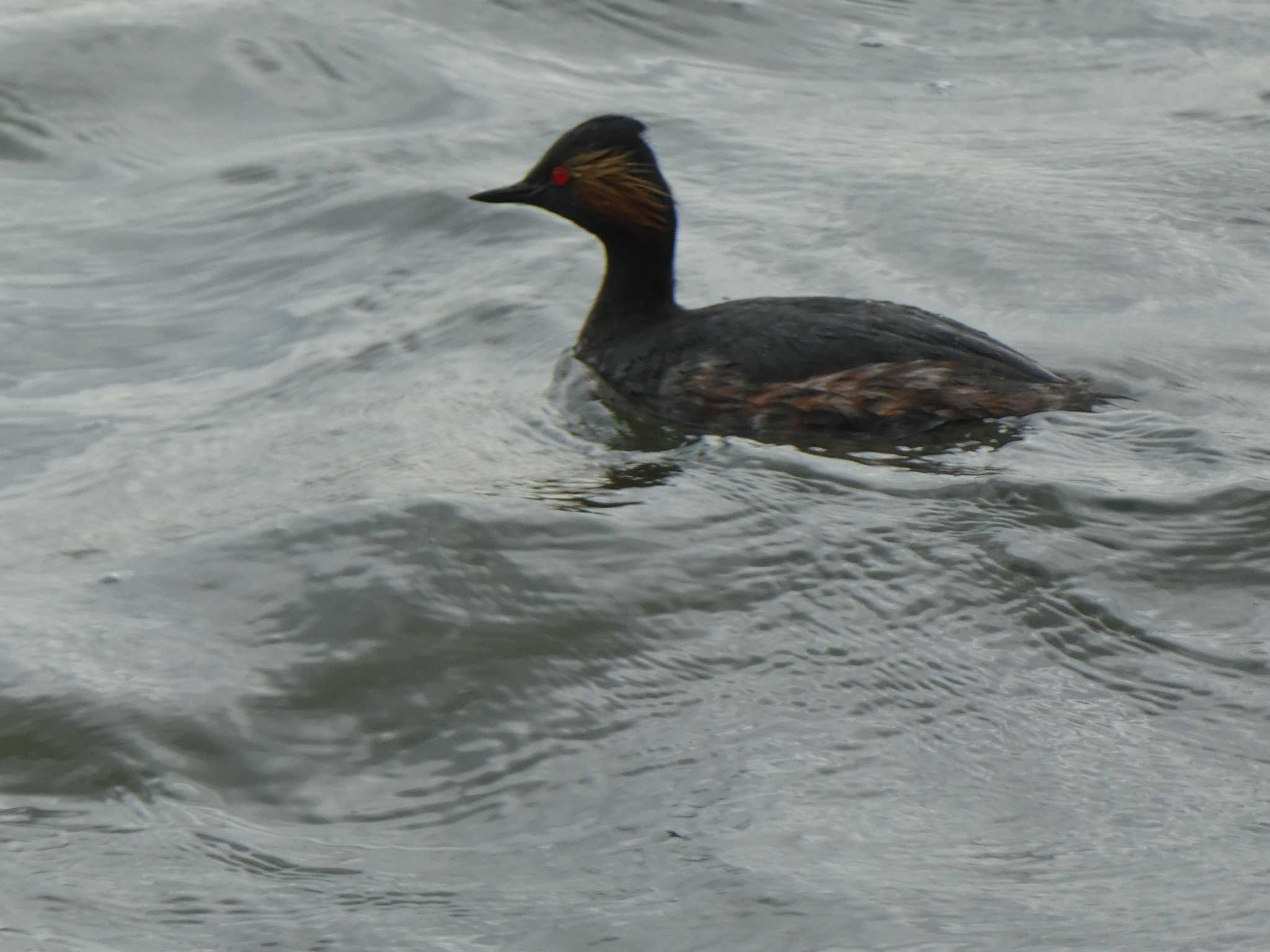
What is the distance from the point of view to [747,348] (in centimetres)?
664

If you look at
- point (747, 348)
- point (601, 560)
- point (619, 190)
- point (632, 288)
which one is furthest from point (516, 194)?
point (601, 560)

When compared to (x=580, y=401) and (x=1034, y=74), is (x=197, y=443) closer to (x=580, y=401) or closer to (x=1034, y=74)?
(x=580, y=401)

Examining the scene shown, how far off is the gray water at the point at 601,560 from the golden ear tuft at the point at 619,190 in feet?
2.15

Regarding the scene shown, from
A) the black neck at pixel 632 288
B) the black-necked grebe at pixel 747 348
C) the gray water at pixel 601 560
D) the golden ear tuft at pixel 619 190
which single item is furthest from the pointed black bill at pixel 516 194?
the gray water at pixel 601 560

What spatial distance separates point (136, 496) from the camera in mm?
6250

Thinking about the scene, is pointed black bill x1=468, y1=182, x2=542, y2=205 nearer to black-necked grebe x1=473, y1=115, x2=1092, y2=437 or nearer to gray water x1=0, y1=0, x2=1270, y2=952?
black-necked grebe x1=473, y1=115, x2=1092, y2=437

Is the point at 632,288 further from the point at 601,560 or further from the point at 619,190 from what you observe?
the point at 601,560

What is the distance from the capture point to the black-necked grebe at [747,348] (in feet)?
21.1

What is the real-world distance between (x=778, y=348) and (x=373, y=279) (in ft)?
8.45

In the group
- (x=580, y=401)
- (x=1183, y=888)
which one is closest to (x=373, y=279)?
(x=580, y=401)

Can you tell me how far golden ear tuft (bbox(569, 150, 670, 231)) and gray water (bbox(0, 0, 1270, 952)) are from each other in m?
0.65

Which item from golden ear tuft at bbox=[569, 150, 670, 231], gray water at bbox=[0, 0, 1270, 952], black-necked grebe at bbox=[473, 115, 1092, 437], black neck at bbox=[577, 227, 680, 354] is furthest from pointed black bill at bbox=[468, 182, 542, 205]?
gray water at bbox=[0, 0, 1270, 952]

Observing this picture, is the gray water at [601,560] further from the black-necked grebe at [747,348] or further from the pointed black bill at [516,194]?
the pointed black bill at [516,194]

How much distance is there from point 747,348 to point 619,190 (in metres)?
0.99
